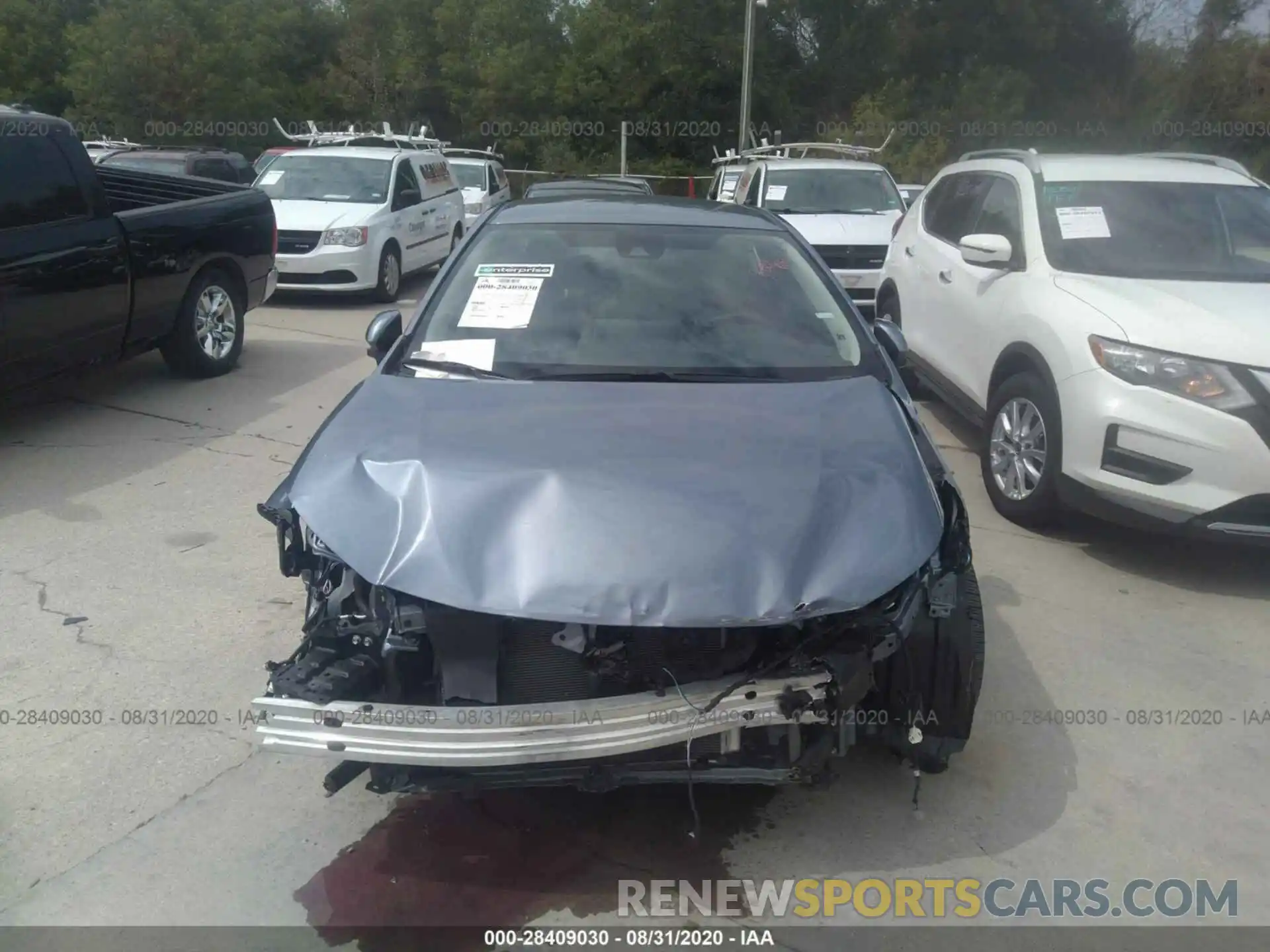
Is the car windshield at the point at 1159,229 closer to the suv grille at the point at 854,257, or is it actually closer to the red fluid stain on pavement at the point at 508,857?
the red fluid stain on pavement at the point at 508,857

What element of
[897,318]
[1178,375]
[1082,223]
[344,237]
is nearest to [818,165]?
[897,318]

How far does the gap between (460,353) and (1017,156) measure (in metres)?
4.55

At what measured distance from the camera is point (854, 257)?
11.2 metres

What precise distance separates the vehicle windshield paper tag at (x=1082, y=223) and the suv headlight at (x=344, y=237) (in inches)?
316

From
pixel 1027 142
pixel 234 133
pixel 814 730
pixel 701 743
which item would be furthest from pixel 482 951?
pixel 1027 142

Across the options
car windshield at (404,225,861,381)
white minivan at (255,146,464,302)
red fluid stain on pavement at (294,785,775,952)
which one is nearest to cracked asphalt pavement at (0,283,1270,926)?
red fluid stain on pavement at (294,785,775,952)

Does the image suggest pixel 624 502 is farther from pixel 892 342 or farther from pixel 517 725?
pixel 892 342

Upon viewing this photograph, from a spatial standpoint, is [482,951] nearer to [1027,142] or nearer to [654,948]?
[654,948]

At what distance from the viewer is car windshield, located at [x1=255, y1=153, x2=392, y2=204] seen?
13039mm

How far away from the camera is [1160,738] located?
402 centimetres

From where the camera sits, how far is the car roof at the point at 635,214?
4.71m

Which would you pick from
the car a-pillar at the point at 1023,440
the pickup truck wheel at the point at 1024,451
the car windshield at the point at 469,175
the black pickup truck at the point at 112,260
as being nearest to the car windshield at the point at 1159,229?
the car a-pillar at the point at 1023,440

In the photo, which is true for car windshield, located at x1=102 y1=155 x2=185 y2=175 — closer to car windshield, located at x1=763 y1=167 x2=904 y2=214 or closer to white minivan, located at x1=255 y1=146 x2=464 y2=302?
white minivan, located at x1=255 y1=146 x2=464 y2=302

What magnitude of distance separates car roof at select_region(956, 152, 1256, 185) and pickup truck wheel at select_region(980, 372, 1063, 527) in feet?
4.74
